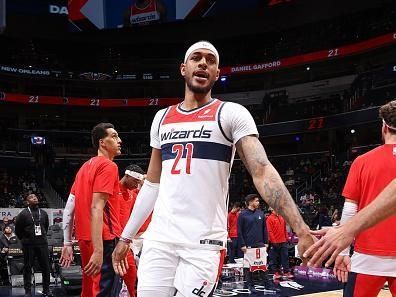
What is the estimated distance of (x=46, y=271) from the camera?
9.85 metres

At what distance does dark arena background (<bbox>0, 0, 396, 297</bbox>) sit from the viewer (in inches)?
1096

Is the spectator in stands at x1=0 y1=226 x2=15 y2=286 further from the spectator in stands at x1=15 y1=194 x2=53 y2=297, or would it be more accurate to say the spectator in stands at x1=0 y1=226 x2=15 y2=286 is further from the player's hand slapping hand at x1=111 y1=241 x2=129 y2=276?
the player's hand slapping hand at x1=111 y1=241 x2=129 y2=276

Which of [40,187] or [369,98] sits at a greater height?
[369,98]

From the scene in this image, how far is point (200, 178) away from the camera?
311 cm

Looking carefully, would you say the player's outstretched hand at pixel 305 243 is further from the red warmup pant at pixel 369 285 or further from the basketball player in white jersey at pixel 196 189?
the red warmup pant at pixel 369 285

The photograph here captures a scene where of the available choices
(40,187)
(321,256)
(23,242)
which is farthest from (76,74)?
(321,256)

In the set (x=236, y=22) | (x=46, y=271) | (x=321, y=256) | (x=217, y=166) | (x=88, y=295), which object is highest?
(x=236, y=22)

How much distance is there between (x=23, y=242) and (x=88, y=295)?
18.8 ft

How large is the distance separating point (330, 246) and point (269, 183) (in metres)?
0.61

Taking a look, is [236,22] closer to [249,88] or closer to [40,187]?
[249,88]

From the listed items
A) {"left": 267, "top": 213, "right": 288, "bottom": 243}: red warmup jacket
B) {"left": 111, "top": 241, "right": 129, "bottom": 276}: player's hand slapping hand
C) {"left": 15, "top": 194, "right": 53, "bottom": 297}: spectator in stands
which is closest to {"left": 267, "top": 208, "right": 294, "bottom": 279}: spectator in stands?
{"left": 267, "top": 213, "right": 288, "bottom": 243}: red warmup jacket

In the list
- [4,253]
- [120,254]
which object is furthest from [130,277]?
[4,253]

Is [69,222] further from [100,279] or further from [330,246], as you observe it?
[330,246]

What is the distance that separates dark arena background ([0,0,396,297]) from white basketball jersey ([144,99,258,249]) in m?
19.8
